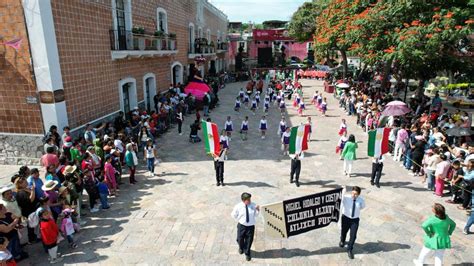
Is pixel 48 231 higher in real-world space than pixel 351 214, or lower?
lower

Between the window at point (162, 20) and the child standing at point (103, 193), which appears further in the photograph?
the window at point (162, 20)

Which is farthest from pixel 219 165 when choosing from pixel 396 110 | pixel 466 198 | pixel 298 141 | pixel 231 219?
pixel 396 110

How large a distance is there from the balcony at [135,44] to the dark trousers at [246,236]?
10.8 meters

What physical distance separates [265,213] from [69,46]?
9.33 m

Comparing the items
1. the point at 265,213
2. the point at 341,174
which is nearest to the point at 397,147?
the point at 341,174

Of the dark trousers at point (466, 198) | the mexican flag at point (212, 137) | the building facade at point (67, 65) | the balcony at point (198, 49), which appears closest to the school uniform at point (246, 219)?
the mexican flag at point (212, 137)

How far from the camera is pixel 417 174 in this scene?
35.7 feet

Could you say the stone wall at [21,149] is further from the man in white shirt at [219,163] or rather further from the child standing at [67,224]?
the man in white shirt at [219,163]

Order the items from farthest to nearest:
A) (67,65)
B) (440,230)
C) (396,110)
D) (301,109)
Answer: (301,109) < (396,110) < (67,65) < (440,230)

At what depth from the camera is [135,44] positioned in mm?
15594

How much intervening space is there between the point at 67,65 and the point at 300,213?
31.0ft

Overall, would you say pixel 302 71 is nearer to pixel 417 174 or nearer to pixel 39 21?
pixel 417 174

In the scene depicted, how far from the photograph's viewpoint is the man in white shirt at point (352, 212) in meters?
6.30

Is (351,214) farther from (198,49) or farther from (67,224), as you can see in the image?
(198,49)
